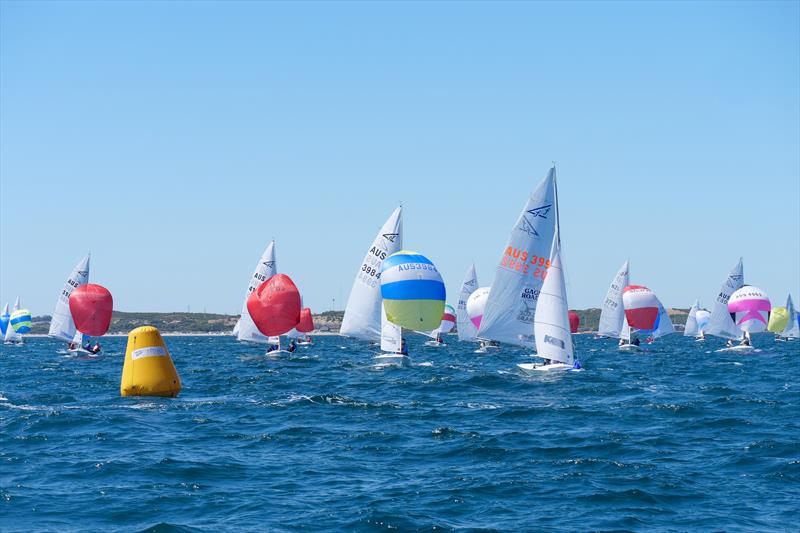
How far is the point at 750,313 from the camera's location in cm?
7844

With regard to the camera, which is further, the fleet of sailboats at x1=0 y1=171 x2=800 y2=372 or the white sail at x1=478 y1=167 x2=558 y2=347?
the white sail at x1=478 y1=167 x2=558 y2=347

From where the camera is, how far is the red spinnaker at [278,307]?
2400 inches

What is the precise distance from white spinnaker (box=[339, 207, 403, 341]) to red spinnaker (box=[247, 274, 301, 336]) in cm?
903

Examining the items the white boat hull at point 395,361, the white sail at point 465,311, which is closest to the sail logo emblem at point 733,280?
the white sail at point 465,311

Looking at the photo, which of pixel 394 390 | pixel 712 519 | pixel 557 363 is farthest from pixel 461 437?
pixel 557 363

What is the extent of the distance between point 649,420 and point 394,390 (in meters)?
12.8

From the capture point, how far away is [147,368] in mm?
30922

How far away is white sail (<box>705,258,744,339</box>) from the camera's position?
86.7 meters

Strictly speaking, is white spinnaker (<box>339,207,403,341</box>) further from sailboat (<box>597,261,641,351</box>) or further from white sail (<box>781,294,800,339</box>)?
white sail (<box>781,294,800,339</box>)

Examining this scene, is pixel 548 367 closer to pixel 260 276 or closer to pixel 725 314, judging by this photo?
pixel 260 276

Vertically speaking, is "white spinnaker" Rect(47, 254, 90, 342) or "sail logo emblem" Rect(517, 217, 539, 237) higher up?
"sail logo emblem" Rect(517, 217, 539, 237)

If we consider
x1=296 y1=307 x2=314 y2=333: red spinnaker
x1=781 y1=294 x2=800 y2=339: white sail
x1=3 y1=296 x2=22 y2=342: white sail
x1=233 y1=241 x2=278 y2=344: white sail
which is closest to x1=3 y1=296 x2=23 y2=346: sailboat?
x1=3 y1=296 x2=22 y2=342: white sail

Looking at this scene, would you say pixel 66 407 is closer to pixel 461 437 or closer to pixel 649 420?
pixel 461 437

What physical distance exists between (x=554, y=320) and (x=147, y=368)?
19233mm
